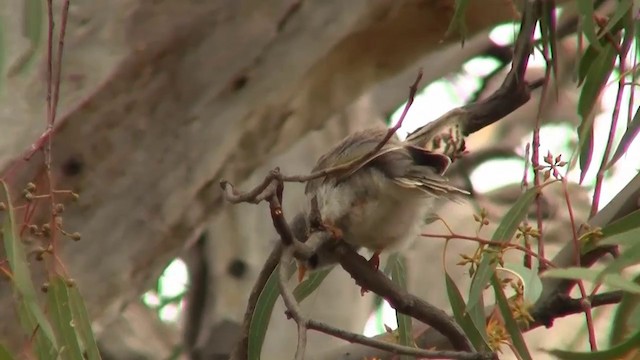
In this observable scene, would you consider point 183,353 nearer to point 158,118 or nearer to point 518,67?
point 158,118

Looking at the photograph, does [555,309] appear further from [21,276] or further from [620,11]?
[21,276]

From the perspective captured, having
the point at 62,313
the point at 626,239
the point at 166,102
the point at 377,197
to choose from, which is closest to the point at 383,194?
the point at 377,197

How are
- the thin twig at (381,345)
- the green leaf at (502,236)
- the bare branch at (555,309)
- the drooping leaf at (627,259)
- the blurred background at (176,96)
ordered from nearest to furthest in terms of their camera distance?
the thin twig at (381,345)
the drooping leaf at (627,259)
the green leaf at (502,236)
the bare branch at (555,309)
the blurred background at (176,96)

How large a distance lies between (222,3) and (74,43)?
9.6 inches

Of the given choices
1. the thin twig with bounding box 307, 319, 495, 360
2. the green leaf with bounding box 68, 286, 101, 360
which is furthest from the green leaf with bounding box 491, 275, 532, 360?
the green leaf with bounding box 68, 286, 101, 360

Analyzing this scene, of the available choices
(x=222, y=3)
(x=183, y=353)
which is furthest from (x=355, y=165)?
(x=183, y=353)

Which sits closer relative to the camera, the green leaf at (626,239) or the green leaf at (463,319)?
the green leaf at (626,239)

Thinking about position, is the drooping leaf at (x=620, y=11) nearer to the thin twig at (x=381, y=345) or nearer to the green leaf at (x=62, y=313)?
the thin twig at (x=381, y=345)

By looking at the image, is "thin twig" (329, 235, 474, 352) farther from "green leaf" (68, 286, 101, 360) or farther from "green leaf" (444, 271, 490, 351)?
"green leaf" (68, 286, 101, 360)

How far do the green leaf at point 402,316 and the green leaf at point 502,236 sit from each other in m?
0.12

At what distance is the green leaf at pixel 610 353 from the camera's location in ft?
3.33

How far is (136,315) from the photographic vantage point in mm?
2900

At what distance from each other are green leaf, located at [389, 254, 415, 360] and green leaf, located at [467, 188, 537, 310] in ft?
0.39

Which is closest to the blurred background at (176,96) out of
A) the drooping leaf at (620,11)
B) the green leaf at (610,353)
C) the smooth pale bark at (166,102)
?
the smooth pale bark at (166,102)
